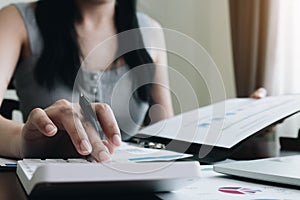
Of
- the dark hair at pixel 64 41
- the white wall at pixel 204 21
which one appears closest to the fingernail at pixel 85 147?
the dark hair at pixel 64 41

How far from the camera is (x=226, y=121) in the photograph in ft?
2.67

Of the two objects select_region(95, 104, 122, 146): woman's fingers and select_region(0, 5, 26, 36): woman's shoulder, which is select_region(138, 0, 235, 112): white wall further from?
select_region(95, 104, 122, 146): woman's fingers

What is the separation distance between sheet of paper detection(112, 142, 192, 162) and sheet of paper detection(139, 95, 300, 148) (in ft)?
0.15

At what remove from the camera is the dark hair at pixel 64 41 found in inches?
52.2

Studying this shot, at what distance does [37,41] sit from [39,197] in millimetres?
991

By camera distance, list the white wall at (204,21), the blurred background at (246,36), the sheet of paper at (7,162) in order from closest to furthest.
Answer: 1. the sheet of paper at (7,162)
2. the blurred background at (246,36)
3. the white wall at (204,21)

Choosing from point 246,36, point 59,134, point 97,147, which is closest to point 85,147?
point 97,147

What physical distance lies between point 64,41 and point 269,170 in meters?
0.89

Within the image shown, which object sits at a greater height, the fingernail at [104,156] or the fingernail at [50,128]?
the fingernail at [50,128]

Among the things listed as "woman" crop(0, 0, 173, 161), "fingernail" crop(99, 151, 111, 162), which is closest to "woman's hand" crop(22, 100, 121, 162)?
"fingernail" crop(99, 151, 111, 162)

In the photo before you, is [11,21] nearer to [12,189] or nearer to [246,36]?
[12,189]

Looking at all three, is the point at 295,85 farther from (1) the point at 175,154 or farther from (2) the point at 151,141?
(1) the point at 175,154

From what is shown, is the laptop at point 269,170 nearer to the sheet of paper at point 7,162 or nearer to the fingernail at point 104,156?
the fingernail at point 104,156

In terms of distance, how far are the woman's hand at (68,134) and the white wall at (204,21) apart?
5.52 feet
